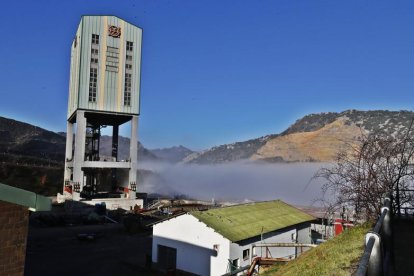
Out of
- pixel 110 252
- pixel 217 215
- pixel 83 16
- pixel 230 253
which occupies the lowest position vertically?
pixel 110 252

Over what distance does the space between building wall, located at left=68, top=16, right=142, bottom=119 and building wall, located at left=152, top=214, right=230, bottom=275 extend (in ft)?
91.6

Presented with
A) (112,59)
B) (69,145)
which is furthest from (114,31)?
(69,145)

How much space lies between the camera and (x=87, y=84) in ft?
153

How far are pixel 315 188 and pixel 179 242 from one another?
5825cm

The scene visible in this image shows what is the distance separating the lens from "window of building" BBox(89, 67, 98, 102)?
46609 millimetres

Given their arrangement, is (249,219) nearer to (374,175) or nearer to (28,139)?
(374,175)

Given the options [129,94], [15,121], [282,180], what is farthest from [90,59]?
[15,121]

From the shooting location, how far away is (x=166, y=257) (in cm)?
2250

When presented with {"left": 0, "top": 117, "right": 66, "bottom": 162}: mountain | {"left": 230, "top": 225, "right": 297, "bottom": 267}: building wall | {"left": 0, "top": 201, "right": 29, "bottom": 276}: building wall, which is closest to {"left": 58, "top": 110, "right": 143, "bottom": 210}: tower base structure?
{"left": 230, "top": 225, "right": 297, "bottom": 267}: building wall

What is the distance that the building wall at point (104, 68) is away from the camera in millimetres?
46531

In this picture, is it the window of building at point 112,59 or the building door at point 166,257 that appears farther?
the window of building at point 112,59

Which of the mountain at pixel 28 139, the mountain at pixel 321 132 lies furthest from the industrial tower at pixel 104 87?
the mountain at pixel 28 139

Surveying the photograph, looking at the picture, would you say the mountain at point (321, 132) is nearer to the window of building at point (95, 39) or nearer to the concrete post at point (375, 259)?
the window of building at point (95, 39)

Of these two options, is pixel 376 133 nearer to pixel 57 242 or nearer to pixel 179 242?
pixel 179 242
